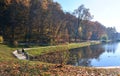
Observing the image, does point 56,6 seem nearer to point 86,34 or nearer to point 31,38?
point 31,38

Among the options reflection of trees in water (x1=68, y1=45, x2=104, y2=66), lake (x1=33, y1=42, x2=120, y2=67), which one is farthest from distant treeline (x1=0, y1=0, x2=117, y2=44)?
lake (x1=33, y1=42, x2=120, y2=67)

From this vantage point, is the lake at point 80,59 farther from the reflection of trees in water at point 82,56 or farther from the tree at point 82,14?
the tree at point 82,14

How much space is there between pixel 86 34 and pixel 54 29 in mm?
41629

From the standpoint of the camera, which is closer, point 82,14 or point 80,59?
point 80,59

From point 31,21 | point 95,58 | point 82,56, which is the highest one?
point 31,21

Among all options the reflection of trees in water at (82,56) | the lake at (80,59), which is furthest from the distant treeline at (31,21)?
the lake at (80,59)

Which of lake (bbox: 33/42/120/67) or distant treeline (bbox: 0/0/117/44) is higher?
distant treeline (bbox: 0/0/117/44)

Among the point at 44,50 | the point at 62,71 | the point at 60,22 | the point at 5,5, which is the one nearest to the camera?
the point at 62,71

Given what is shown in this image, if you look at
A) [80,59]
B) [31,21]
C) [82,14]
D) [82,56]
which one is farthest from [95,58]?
[82,14]

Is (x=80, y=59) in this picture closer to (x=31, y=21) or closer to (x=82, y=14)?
(x=31, y=21)

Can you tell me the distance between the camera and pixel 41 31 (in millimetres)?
51156

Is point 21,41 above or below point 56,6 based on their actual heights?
below

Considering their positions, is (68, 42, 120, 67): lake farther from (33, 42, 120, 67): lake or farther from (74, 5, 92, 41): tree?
(74, 5, 92, 41): tree

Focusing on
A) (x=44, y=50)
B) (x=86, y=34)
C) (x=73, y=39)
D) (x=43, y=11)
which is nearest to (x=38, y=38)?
(x=43, y=11)
